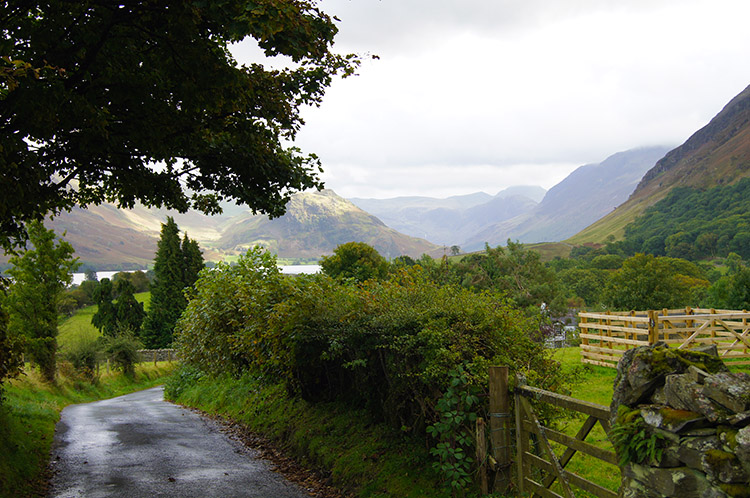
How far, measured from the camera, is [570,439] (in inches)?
182

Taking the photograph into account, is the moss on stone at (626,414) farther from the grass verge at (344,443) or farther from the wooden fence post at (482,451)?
the grass verge at (344,443)

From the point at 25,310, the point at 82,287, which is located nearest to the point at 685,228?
the point at 82,287

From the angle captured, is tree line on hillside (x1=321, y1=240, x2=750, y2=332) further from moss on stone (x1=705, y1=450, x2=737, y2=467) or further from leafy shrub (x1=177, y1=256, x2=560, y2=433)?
moss on stone (x1=705, y1=450, x2=737, y2=467)

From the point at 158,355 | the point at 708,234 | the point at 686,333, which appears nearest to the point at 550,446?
the point at 686,333

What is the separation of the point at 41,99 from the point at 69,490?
591cm

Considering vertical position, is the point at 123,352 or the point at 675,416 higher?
the point at 675,416

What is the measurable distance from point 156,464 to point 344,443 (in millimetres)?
3630

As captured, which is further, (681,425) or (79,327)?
(79,327)

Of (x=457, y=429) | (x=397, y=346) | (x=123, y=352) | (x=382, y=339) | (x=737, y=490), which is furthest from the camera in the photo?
(x=123, y=352)

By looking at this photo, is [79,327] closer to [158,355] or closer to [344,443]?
[158,355]

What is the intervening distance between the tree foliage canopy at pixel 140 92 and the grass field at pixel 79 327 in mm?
29012

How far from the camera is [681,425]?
3.22 metres

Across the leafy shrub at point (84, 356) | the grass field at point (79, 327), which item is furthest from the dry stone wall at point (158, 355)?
the leafy shrub at point (84, 356)

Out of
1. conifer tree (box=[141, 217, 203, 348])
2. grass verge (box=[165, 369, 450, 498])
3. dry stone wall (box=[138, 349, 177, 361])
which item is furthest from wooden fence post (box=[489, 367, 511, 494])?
conifer tree (box=[141, 217, 203, 348])
